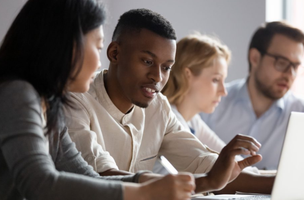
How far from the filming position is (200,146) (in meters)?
1.69

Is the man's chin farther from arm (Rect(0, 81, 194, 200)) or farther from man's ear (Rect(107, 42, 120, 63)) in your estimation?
arm (Rect(0, 81, 194, 200))

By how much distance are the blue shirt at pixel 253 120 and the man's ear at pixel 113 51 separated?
1668 mm

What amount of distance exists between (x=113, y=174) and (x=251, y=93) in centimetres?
211

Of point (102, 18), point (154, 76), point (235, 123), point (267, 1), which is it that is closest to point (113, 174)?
point (154, 76)

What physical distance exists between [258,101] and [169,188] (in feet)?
8.24

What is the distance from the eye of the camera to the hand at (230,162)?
4.28ft

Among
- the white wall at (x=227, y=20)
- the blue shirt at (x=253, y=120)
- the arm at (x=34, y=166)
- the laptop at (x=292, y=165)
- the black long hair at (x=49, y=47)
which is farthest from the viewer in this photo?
the white wall at (x=227, y=20)

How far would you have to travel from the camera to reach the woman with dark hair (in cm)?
87

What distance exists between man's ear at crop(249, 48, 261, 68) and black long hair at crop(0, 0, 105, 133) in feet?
8.24

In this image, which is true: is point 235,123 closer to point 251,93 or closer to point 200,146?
point 251,93

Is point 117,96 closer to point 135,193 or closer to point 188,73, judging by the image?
point 135,193

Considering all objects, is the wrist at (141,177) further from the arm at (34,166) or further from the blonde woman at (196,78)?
the blonde woman at (196,78)

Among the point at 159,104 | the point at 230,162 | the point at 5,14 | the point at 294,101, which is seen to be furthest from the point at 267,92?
the point at 230,162

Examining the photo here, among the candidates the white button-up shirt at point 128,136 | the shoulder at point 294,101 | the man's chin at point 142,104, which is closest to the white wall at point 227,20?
the shoulder at point 294,101
